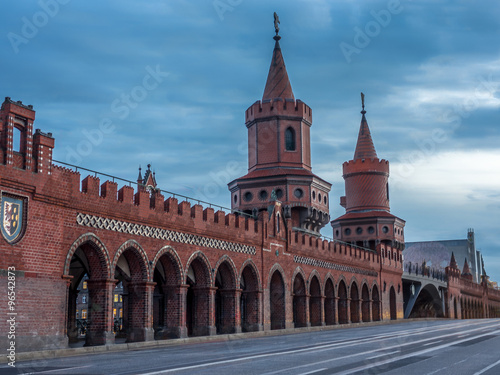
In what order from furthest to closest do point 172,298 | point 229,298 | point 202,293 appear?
1. point 229,298
2. point 202,293
3. point 172,298

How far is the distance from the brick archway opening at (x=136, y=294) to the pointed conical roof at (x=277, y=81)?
28620 mm

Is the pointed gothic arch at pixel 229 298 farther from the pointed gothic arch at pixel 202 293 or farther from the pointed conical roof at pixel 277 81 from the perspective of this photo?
the pointed conical roof at pixel 277 81

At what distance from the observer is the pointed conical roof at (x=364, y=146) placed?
235ft

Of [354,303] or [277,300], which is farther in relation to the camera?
[354,303]

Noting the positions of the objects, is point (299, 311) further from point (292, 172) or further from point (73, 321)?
point (73, 321)

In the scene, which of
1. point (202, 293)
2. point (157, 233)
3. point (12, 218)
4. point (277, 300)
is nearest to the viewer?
point (12, 218)

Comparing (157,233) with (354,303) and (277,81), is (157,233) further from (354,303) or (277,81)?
(354,303)

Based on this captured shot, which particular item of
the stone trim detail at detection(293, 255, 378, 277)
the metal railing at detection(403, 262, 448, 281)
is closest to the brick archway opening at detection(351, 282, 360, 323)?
the stone trim detail at detection(293, 255, 378, 277)

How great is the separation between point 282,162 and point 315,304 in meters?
12.3

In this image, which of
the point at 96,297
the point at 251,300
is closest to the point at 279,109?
the point at 251,300

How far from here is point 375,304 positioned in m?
59.2

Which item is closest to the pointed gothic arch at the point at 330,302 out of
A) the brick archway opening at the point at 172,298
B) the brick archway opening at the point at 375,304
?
the brick archway opening at the point at 375,304

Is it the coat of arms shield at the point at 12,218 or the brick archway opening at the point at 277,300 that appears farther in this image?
the brick archway opening at the point at 277,300

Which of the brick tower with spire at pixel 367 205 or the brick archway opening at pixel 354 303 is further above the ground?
the brick tower with spire at pixel 367 205
